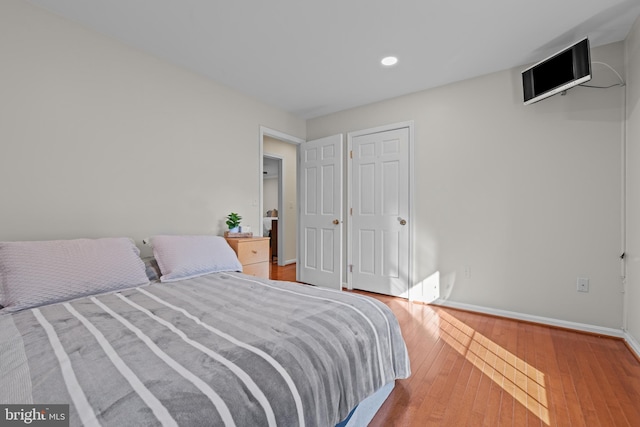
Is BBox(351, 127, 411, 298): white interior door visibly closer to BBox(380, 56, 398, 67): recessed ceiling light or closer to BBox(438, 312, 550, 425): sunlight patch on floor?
BBox(380, 56, 398, 67): recessed ceiling light

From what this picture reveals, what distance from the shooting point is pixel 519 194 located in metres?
2.87

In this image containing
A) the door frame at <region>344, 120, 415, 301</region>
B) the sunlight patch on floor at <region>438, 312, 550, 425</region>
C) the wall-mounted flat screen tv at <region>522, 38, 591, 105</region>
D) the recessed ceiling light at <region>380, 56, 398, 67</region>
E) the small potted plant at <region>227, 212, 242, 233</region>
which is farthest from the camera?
the door frame at <region>344, 120, 415, 301</region>

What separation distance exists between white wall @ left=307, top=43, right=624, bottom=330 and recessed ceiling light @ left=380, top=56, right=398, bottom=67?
0.81 m

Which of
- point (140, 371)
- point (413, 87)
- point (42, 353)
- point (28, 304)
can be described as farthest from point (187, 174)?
point (413, 87)

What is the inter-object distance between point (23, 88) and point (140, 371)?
7.65 feet

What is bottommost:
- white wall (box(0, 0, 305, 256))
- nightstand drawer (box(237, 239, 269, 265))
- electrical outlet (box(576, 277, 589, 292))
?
electrical outlet (box(576, 277, 589, 292))

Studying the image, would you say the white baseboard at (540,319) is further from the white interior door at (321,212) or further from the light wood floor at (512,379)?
the white interior door at (321,212)

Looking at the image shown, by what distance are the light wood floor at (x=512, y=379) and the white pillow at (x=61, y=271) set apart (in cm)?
176

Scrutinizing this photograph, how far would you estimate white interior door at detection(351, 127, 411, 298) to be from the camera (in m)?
3.56

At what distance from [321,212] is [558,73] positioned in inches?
114

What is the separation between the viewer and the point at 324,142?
13.5ft

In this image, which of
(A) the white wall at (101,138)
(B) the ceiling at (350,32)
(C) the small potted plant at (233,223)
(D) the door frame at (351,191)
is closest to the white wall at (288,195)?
(D) the door frame at (351,191)

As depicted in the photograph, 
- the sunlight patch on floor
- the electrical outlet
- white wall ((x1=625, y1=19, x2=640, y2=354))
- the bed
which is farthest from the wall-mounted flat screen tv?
the bed

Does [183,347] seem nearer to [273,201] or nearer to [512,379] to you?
[512,379]
